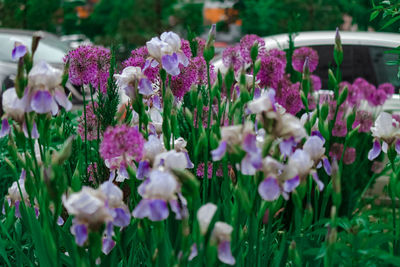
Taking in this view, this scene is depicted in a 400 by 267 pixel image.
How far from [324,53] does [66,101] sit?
15.5ft

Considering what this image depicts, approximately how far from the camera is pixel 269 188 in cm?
160

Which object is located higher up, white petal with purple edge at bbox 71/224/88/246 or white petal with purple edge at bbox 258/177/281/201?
white petal with purple edge at bbox 258/177/281/201

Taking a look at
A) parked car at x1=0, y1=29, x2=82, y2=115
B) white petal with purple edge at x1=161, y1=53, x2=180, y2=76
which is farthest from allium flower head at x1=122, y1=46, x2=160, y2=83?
parked car at x1=0, y1=29, x2=82, y2=115

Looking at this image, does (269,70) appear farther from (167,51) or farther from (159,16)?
(159,16)

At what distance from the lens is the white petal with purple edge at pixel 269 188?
62.9 inches

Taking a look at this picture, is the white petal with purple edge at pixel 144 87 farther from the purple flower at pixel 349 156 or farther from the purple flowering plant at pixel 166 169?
the purple flower at pixel 349 156

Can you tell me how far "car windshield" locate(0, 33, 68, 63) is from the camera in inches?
290

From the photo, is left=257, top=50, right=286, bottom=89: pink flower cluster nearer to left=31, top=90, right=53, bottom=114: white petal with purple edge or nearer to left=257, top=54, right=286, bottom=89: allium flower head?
left=257, top=54, right=286, bottom=89: allium flower head

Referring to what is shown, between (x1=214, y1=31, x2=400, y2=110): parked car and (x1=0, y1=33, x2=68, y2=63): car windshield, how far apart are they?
7.87 feet

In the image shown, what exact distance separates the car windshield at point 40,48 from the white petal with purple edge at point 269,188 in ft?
20.0

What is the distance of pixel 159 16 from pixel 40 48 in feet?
17.5

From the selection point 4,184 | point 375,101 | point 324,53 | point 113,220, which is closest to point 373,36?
point 324,53

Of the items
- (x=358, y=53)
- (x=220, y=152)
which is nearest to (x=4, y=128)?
(x=220, y=152)

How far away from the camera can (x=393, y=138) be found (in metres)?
2.28
